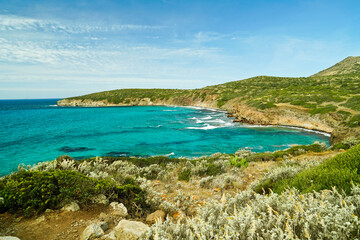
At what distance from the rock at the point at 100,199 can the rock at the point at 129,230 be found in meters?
1.58

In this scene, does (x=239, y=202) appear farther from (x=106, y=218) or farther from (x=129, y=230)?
(x=106, y=218)

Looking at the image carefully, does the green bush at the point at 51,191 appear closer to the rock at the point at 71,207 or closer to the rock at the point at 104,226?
the rock at the point at 71,207

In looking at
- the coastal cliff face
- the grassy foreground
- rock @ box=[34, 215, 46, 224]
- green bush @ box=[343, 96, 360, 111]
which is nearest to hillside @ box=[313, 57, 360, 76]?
green bush @ box=[343, 96, 360, 111]

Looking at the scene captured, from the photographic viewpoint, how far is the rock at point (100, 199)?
5.01 metres

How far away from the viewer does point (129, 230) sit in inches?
137

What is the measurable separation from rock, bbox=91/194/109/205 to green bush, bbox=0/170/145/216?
13 centimetres

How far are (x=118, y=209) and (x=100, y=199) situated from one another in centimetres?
64

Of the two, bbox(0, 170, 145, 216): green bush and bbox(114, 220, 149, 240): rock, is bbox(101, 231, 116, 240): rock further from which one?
bbox(0, 170, 145, 216): green bush

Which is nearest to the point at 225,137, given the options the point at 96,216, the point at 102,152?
the point at 102,152

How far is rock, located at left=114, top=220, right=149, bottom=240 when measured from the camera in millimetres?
3372

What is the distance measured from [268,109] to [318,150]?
3418 cm

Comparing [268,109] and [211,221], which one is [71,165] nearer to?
[211,221]

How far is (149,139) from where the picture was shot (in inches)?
1289

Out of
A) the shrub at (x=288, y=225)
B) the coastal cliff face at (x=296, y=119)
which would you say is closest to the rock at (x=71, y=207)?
the shrub at (x=288, y=225)
